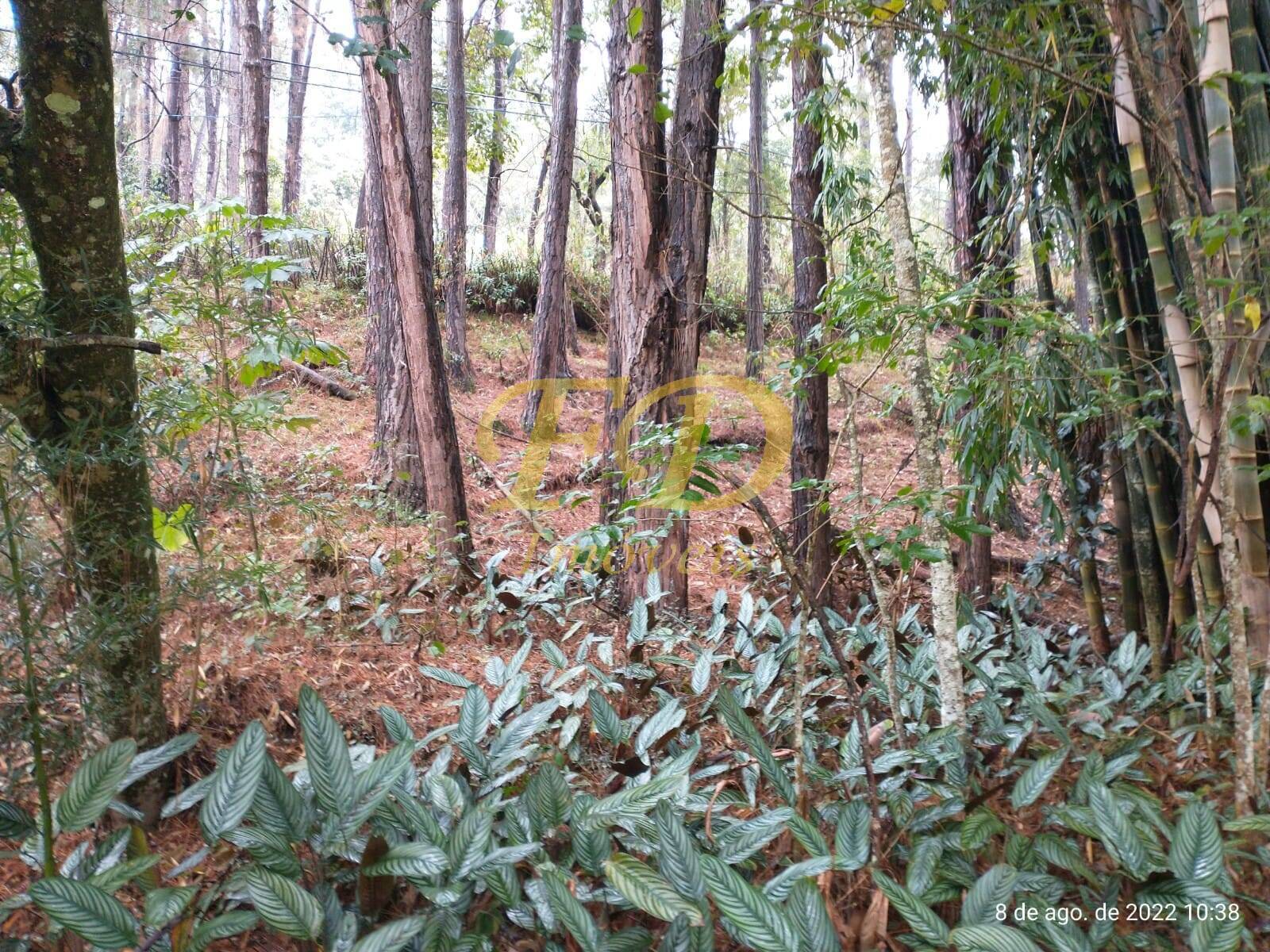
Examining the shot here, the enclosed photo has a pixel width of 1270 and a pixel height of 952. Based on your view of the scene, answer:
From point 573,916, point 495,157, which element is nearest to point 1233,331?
point 573,916

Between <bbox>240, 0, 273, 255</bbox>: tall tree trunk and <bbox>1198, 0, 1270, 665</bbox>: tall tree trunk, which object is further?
<bbox>240, 0, 273, 255</bbox>: tall tree trunk

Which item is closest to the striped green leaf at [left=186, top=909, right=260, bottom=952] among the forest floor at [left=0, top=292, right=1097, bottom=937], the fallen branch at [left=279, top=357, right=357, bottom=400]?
the forest floor at [left=0, top=292, right=1097, bottom=937]

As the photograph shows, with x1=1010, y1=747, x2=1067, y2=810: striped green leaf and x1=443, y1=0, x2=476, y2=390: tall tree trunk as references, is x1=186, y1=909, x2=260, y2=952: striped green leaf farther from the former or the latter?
x1=443, y1=0, x2=476, y2=390: tall tree trunk

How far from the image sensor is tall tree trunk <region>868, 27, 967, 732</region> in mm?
2066

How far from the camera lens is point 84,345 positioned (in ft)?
5.57

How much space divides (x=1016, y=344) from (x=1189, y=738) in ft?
4.14

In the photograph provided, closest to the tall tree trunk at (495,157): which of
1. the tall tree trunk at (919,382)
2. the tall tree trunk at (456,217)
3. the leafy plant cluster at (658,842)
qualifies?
the tall tree trunk at (456,217)

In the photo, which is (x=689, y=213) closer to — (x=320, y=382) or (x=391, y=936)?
(x=391, y=936)

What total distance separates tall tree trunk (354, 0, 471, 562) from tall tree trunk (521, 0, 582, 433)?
3.71m

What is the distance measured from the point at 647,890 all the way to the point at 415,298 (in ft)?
10.1

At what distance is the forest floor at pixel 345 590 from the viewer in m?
2.23

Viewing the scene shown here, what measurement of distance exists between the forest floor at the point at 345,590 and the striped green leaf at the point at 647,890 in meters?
0.93

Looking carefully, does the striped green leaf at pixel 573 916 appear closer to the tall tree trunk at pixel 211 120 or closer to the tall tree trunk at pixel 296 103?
the tall tree trunk at pixel 296 103

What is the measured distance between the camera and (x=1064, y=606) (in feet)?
15.5
